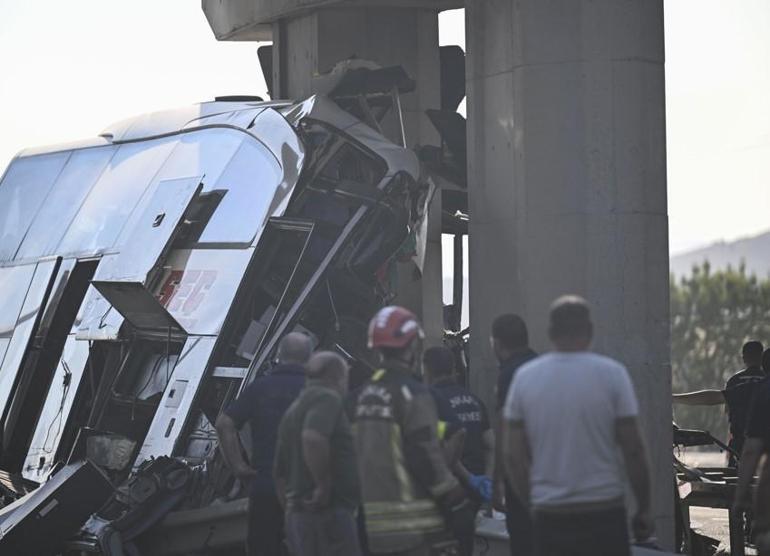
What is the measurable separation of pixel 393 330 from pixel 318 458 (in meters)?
0.93

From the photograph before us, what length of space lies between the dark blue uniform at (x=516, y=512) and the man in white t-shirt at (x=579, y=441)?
6.07 ft

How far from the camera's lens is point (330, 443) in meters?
8.94

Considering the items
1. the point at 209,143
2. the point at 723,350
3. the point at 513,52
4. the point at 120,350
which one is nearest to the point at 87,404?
the point at 120,350

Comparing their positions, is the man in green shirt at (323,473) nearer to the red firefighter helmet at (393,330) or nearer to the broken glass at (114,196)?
the red firefighter helmet at (393,330)

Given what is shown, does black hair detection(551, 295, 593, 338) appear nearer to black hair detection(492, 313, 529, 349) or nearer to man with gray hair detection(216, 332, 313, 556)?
black hair detection(492, 313, 529, 349)

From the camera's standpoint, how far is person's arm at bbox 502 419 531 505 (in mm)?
7434

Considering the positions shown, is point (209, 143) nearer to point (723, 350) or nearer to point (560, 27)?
point (560, 27)

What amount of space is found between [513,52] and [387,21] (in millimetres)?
3772

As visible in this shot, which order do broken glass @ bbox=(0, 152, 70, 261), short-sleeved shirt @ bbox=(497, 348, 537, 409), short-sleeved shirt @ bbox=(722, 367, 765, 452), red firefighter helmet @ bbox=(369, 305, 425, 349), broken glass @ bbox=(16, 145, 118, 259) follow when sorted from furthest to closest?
1. broken glass @ bbox=(0, 152, 70, 261)
2. broken glass @ bbox=(16, 145, 118, 259)
3. short-sleeved shirt @ bbox=(722, 367, 765, 452)
4. short-sleeved shirt @ bbox=(497, 348, 537, 409)
5. red firefighter helmet @ bbox=(369, 305, 425, 349)

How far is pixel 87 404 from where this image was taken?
1438 centimetres

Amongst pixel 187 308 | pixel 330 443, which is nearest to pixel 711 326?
pixel 187 308

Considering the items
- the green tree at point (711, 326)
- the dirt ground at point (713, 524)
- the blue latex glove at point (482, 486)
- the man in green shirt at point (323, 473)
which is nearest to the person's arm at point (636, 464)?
the blue latex glove at point (482, 486)

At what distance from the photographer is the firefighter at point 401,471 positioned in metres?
8.05

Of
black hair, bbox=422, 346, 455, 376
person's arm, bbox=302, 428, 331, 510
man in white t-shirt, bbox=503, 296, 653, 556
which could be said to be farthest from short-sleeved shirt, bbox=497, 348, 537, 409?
man in white t-shirt, bbox=503, 296, 653, 556
